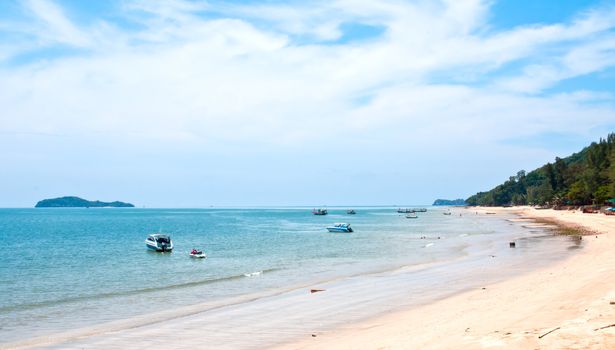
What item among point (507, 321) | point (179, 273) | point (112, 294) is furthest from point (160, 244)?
point (507, 321)

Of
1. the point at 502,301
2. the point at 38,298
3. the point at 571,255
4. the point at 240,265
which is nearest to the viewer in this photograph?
the point at 502,301

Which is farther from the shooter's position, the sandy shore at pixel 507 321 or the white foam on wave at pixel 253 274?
the white foam on wave at pixel 253 274

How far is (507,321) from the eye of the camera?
49.9 feet

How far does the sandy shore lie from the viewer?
1117 cm

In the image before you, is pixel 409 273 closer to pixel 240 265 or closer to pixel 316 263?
pixel 316 263

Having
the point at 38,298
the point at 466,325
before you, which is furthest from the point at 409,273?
the point at 38,298

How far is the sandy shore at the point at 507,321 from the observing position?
1117cm

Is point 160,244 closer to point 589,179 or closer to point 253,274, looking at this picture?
point 253,274

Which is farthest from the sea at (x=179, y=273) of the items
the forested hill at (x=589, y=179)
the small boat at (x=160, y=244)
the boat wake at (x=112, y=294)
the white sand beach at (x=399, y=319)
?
the forested hill at (x=589, y=179)

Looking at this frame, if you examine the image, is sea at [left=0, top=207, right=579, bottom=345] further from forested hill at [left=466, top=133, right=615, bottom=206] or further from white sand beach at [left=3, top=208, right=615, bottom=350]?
forested hill at [left=466, top=133, right=615, bottom=206]

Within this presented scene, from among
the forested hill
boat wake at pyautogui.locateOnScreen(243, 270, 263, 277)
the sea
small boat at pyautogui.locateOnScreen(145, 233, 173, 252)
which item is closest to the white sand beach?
the sea

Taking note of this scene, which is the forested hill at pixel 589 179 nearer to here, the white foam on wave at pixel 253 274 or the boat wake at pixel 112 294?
the white foam on wave at pixel 253 274

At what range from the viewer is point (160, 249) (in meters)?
60.7

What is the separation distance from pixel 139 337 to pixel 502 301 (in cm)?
1447
